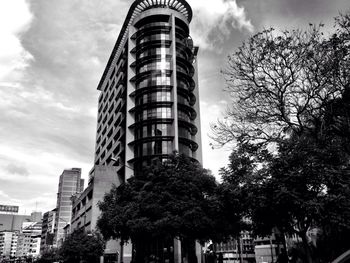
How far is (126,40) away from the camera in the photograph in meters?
72.6

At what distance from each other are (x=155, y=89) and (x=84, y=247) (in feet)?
91.8

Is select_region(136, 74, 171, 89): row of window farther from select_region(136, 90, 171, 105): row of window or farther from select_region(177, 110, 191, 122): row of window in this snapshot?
select_region(177, 110, 191, 122): row of window

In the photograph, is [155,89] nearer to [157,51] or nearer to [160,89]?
[160,89]

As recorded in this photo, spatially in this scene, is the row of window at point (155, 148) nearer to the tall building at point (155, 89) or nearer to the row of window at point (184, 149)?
the tall building at point (155, 89)

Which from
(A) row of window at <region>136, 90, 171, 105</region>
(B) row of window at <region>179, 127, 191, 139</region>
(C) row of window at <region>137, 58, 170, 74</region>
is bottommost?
(B) row of window at <region>179, 127, 191, 139</region>

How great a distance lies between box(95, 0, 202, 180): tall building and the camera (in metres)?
58.7

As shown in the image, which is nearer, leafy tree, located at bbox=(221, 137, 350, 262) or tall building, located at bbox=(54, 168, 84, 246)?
leafy tree, located at bbox=(221, 137, 350, 262)

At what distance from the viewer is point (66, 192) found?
171875mm

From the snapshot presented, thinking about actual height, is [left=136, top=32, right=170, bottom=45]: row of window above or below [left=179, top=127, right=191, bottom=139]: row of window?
above

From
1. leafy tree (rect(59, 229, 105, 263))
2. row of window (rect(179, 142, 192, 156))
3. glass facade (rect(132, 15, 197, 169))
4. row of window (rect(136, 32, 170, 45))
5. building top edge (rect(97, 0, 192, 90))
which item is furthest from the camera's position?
building top edge (rect(97, 0, 192, 90))

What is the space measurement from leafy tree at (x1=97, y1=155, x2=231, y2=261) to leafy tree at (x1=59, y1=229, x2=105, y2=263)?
20236 millimetres

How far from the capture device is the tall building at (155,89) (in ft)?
193

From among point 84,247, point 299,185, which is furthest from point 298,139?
point 84,247

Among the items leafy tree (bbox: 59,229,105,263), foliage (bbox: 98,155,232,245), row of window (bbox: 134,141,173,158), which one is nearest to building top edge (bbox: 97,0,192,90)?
row of window (bbox: 134,141,173,158)
